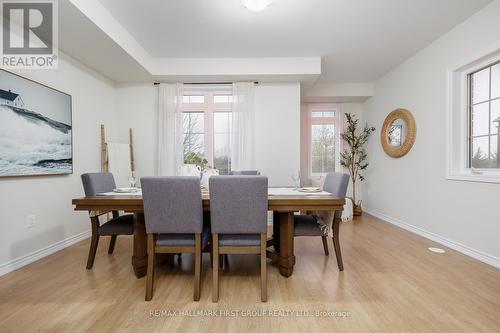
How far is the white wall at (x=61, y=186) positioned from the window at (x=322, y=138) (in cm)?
386

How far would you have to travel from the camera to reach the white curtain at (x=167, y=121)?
13.0 ft

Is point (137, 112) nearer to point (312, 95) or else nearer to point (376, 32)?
point (312, 95)

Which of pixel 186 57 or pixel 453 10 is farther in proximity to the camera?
pixel 186 57

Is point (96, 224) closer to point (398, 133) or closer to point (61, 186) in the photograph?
point (61, 186)

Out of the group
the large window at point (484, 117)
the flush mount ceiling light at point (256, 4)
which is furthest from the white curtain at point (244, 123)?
the large window at point (484, 117)

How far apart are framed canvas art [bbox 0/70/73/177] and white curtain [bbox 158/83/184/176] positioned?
1268 mm

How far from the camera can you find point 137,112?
4.01 meters

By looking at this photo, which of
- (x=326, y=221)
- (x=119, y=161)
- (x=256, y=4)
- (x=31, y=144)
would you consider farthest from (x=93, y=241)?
(x=256, y=4)

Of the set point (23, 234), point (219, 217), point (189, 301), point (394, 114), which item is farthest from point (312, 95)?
point (23, 234)

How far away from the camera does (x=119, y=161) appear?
12.2 ft

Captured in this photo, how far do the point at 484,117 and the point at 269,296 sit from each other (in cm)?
307

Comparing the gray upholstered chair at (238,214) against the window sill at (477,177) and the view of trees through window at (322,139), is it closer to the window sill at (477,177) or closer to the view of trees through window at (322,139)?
the window sill at (477,177)

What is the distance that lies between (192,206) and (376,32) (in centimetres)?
307

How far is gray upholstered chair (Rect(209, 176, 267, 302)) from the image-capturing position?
5.33 feet
